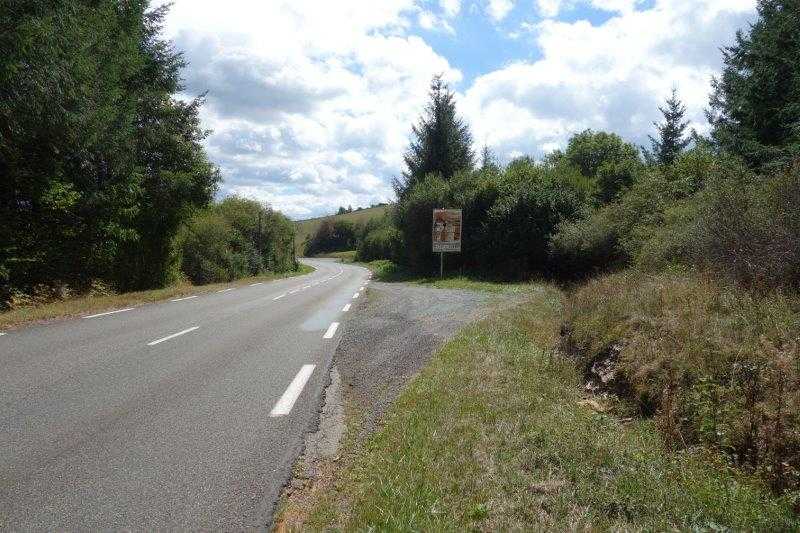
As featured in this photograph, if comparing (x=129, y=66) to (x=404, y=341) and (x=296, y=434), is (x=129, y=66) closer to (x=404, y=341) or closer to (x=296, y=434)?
(x=404, y=341)

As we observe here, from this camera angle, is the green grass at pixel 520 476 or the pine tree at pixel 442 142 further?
the pine tree at pixel 442 142

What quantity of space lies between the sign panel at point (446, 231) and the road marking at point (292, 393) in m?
22.3

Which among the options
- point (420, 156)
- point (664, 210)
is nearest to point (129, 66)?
point (664, 210)

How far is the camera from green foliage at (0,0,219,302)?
1300 cm

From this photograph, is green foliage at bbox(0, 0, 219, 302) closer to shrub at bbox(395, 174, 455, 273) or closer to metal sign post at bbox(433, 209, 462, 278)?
metal sign post at bbox(433, 209, 462, 278)

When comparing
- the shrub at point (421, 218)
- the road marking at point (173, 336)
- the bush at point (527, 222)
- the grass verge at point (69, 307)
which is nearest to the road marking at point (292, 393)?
the road marking at point (173, 336)

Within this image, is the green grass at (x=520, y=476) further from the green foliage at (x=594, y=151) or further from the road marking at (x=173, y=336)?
the green foliage at (x=594, y=151)

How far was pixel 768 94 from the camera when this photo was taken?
19.2 metres

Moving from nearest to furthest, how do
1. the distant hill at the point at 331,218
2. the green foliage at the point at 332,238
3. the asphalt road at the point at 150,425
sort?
1. the asphalt road at the point at 150,425
2. the green foliage at the point at 332,238
3. the distant hill at the point at 331,218

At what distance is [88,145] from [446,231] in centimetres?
1854

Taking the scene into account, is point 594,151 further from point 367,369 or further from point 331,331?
point 367,369

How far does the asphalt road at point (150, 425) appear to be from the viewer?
3.71 meters

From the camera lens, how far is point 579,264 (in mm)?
23203

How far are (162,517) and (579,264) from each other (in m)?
21.9
